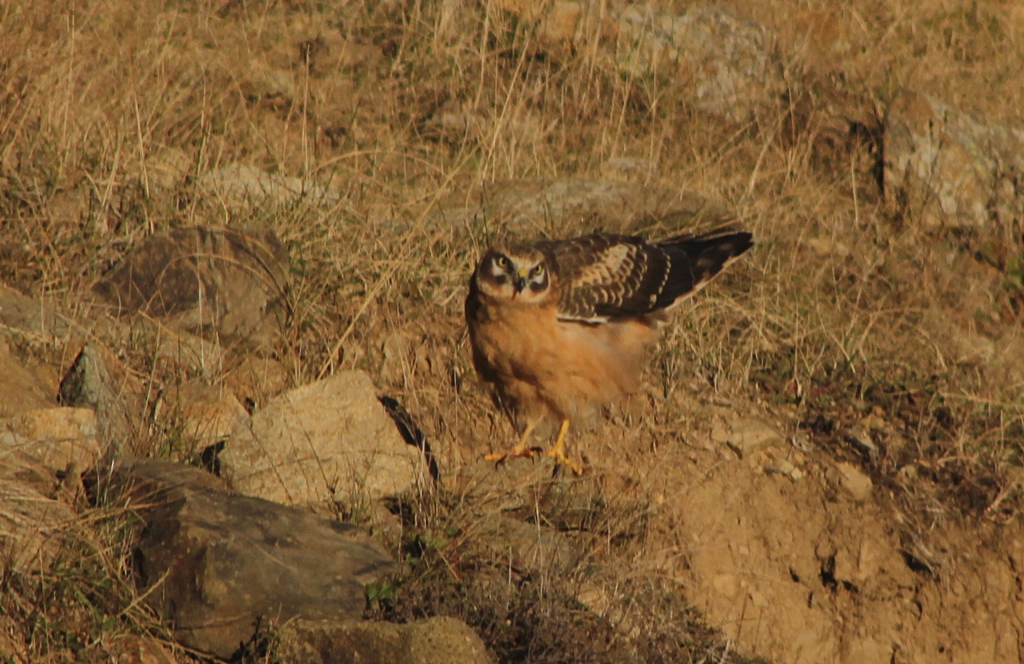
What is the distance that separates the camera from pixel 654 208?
747 cm

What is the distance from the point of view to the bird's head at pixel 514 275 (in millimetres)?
5582

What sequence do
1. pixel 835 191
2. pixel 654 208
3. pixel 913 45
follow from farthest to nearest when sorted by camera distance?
1. pixel 913 45
2. pixel 835 191
3. pixel 654 208

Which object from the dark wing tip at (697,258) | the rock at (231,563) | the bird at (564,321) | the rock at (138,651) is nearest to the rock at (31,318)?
the rock at (231,563)

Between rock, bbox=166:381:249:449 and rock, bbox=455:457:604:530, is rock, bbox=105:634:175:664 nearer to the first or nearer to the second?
rock, bbox=166:381:249:449

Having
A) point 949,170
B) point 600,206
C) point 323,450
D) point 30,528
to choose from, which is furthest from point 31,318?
point 949,170

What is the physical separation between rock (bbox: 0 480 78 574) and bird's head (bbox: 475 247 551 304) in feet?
7.14

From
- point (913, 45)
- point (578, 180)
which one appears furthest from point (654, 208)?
point (913, 45)

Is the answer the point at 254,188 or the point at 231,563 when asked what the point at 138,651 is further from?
the point at 254,188

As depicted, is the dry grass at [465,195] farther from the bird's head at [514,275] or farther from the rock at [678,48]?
the bird's head at [514,275]

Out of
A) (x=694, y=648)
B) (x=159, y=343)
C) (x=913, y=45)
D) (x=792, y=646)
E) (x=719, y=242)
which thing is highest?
(x=913, y=45)

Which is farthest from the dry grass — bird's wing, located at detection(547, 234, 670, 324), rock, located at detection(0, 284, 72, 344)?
bird's wing, located at detection(547, 234, 670, 324)

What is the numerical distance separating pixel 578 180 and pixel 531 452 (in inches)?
85.5

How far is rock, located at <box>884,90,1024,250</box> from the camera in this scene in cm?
852

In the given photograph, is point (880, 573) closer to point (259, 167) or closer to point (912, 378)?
point (912, 378)
